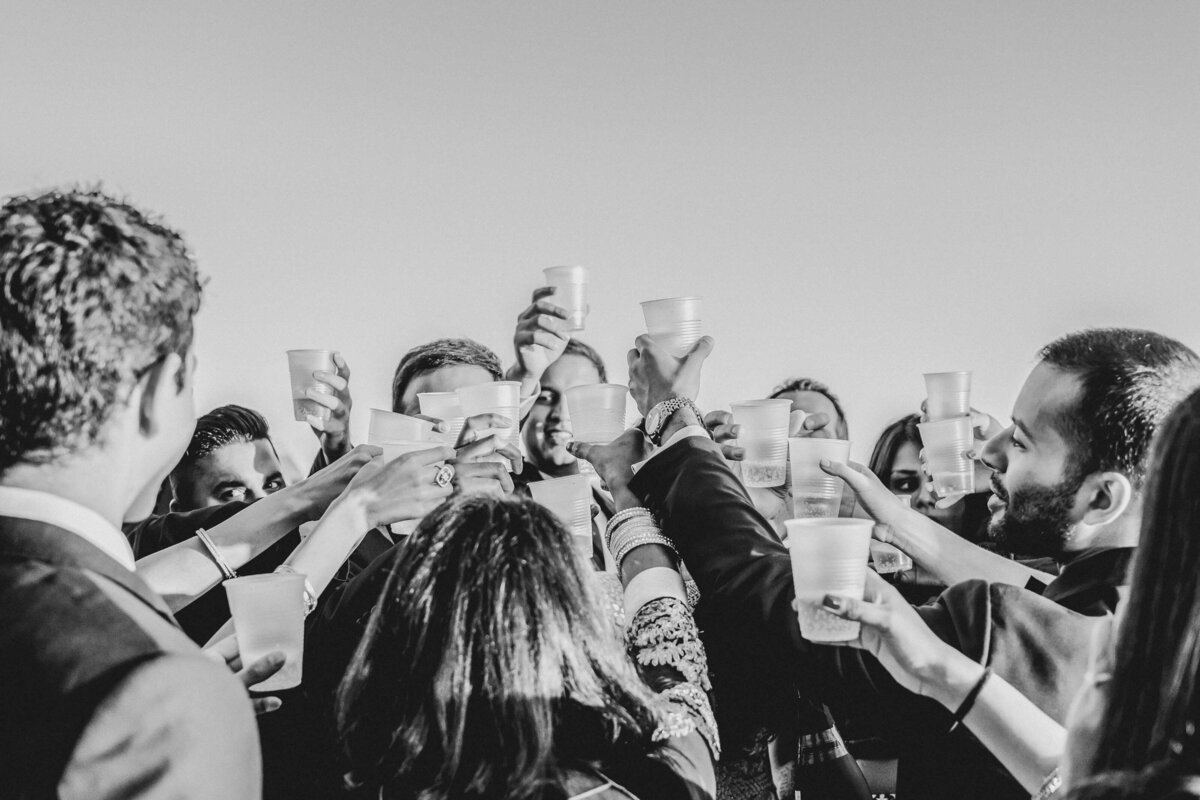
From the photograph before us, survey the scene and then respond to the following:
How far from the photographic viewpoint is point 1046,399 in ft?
8.58

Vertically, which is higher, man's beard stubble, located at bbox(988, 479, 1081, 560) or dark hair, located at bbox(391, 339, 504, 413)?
dark hair, located at bbox(391, 339, 504, 413)

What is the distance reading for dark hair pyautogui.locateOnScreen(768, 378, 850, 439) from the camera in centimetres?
556

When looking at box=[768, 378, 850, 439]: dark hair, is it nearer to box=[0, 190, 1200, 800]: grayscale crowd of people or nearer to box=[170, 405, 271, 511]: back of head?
box=[0, 190, 1200, 800]: grayscale crowd of people

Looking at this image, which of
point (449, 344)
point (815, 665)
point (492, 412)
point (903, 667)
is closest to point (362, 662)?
point (903, 667)

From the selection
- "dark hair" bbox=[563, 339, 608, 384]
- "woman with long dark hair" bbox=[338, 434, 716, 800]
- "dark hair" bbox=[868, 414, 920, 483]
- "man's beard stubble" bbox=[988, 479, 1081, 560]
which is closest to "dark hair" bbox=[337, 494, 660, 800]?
"woman with long dark hair" bbox=[338, 434, 716, 800]

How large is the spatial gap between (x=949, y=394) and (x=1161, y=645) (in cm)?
299

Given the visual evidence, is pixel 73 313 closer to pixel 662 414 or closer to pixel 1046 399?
pixel 662 414

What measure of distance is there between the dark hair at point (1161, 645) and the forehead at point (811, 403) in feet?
13.8

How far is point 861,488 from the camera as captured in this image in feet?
10.3

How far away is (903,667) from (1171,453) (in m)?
0.79

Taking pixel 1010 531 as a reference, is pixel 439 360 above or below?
above

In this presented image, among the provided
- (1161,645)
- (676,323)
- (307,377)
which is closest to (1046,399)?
(676,323)

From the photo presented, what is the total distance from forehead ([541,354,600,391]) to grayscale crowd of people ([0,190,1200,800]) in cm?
135

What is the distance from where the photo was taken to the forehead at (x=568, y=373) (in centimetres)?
498
